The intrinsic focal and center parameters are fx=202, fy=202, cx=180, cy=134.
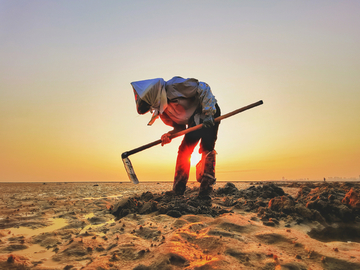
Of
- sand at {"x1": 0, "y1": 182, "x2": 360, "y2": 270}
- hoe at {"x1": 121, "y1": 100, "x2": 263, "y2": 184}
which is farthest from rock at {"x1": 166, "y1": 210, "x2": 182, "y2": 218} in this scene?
hoe at {"x1": 121, "y1": 100, "x2": 263, "y2": 184}

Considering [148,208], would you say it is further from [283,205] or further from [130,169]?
[283,205]

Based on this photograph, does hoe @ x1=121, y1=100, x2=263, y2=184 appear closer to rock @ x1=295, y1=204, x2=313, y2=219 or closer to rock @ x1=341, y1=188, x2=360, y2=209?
rock @ x1=295, y1=204, x2=313, y2=219

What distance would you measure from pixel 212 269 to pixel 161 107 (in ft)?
9.60

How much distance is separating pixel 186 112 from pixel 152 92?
79cm

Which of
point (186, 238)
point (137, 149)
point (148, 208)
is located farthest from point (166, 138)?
point (186, 238)

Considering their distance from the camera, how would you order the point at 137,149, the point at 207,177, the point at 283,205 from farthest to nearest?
the point at 137,149, the point at 207,177, the point at 283,205

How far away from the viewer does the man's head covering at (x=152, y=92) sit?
3.66m

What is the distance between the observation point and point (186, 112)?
4016 mm

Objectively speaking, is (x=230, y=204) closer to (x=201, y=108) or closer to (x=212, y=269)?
(x=201, y=108)

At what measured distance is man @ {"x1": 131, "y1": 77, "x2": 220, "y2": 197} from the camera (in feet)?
12.2

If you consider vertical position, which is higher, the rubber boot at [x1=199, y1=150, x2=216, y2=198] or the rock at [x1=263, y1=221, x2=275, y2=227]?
the rubber boot at [x1=199, y1=150, x2=216, y2=198]

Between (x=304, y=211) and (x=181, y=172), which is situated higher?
(x=181, y=172)

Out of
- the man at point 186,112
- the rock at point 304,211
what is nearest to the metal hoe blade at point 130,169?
the man at point 186,112

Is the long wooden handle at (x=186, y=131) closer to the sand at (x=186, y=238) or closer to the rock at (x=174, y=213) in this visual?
the sand at (x=186, y=238)
